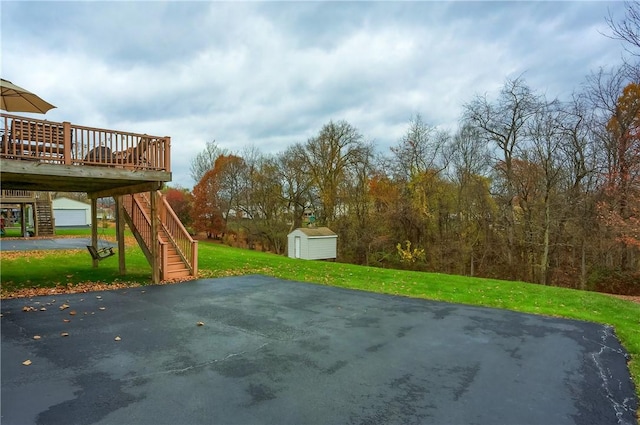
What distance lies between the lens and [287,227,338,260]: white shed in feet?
77.4

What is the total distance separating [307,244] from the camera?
2361 centimetres

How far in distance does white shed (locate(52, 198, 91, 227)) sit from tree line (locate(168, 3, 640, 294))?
17984mm

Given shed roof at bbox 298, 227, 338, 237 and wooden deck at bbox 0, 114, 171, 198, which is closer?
wooden deck at bbox 0, 114, 171, 198

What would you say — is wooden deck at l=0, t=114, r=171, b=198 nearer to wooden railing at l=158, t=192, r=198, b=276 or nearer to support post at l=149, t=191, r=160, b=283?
support post at l=149, t=191, r=160, b=283

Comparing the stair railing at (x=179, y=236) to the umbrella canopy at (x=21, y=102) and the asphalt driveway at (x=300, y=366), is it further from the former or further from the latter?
the umbrella canopy at (x=21, y=102)

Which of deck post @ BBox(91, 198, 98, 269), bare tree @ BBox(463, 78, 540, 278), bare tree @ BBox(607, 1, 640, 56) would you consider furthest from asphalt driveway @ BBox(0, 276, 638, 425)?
bare tree @ BBox(463, 78, 540, 278)

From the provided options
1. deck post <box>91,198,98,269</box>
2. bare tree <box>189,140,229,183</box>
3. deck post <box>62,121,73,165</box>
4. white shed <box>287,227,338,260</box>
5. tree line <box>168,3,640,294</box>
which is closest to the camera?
deck post <box>62,121,73,165</box>

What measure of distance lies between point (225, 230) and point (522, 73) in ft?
82.2

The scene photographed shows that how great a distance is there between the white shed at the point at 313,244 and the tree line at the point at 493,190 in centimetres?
141

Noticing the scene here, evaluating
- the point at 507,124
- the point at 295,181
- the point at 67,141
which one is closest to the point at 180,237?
the point at 67,141

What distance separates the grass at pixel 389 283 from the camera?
7227mm

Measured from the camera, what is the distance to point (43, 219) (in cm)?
2366

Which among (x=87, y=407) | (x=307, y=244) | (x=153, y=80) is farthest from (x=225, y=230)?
(x=87, y=407)

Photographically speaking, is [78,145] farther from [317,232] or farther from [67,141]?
[317,232]
